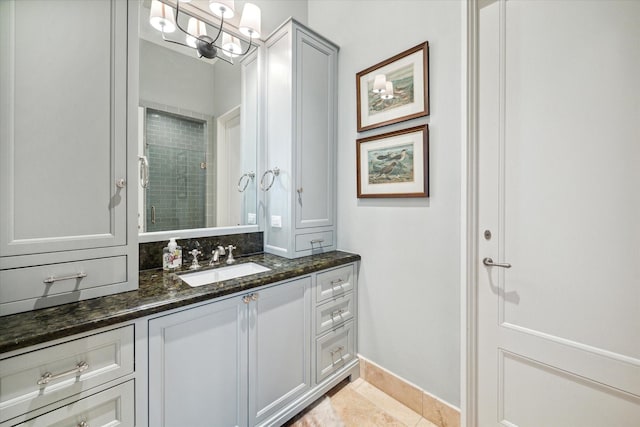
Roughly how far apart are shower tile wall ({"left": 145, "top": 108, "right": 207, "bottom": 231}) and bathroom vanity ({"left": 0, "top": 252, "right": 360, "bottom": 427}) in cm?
37

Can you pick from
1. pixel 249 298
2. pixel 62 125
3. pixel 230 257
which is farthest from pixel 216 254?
pixel 62 125

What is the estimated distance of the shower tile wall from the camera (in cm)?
159

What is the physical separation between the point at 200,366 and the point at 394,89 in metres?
1.86

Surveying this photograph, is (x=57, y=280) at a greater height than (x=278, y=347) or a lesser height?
greater

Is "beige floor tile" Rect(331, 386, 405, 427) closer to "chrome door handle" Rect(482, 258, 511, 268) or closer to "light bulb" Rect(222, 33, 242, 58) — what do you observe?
"chrome door handle" Rect(482, 258, 511, 268)

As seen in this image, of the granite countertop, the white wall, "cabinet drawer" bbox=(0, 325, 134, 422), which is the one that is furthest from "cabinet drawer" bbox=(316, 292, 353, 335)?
"cabinet drawer" bbox=(0, 325, 134, 422)

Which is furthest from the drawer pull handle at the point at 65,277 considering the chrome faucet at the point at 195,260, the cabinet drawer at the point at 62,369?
the chrome faucet at the point at 195,260

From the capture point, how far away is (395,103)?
5.58ft

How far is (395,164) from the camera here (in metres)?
1.71

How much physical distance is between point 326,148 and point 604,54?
146 cm

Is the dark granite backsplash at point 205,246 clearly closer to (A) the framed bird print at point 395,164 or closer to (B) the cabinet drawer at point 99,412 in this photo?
(B) the cabinet drawer at point 99,412

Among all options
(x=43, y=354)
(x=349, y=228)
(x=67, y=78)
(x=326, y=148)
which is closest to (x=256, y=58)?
(x=326, y=148)

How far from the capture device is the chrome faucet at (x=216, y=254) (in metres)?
1.74

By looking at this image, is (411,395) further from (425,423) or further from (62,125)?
(62,125)
